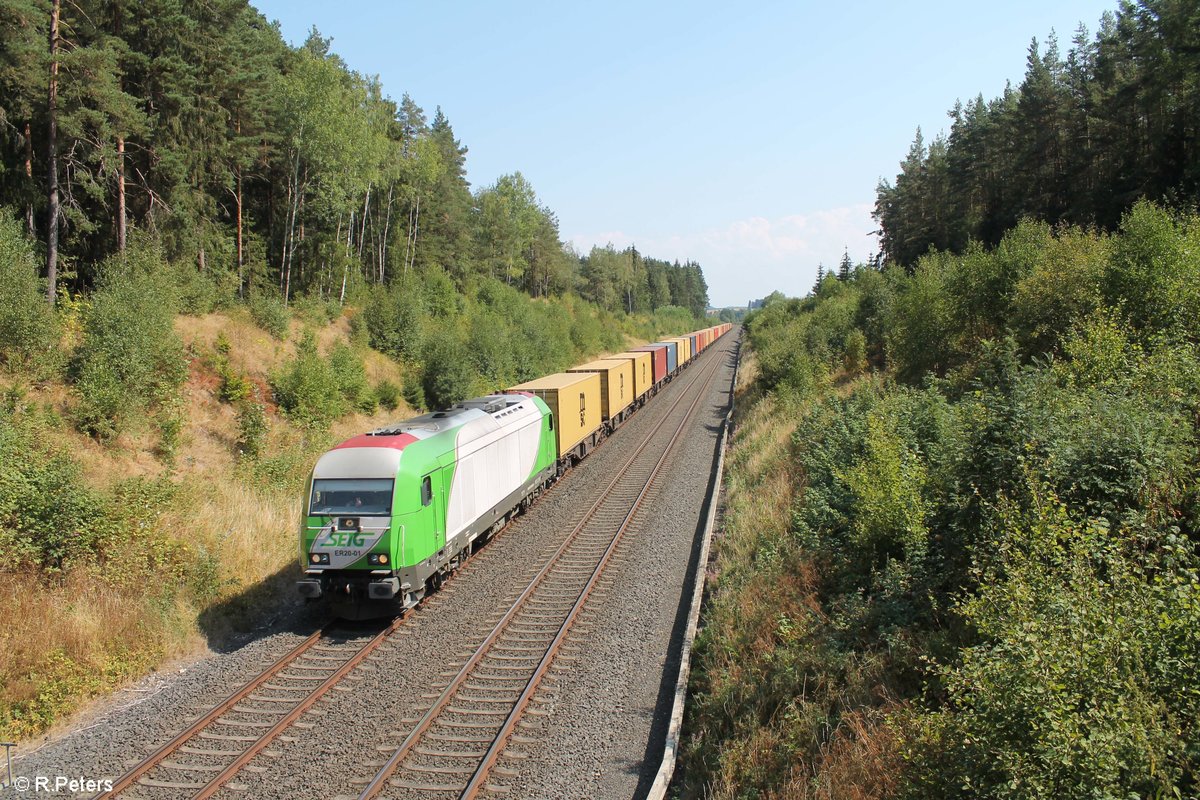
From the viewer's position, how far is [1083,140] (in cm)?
3519

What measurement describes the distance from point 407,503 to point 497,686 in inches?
133

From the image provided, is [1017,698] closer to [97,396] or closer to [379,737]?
[379,737]

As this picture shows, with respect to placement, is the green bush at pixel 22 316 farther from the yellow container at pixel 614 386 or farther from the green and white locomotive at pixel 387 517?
the yellow container at pixel 614 386

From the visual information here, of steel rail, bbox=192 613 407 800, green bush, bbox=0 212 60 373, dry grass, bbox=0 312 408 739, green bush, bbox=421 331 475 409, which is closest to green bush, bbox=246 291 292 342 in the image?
dry grass, bbox=0 312 408 739

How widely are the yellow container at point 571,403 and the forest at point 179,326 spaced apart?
738 cm

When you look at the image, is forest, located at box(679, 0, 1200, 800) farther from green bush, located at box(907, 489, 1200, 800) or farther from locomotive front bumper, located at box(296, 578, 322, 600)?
locomotive front bumper, located at box(296, 578, 322, 600)

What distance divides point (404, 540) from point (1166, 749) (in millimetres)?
9785

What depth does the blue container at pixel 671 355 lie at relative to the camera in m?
50.1

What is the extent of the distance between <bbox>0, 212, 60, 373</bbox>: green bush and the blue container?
36181mm

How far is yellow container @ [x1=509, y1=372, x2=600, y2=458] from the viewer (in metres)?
21.4

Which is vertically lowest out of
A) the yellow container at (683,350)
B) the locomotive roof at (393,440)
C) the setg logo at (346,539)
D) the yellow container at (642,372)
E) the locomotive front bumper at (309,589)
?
the locomotive front bumper at (309,589)

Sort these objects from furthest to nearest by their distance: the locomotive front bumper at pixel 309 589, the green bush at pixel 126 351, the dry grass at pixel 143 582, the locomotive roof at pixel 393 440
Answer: the green bush at pixel 126 351
the locomotive roof at pixel 393 440
the locomotive front bumper at pixel 309 589
the dry grass at pixel 143 582

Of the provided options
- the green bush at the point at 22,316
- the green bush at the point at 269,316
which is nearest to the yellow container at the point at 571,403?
the green bush at the point at 269,316

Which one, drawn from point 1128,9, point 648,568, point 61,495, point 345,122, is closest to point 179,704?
point 61,495
